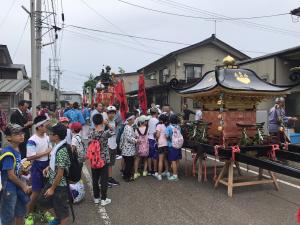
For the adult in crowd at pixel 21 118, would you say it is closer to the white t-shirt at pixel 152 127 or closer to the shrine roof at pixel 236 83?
the white t-shirt at pixel 152 127

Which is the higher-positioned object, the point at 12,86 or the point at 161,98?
the point at 12,86

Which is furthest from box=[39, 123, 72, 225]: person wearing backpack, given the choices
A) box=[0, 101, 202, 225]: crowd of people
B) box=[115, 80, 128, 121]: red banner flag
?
box=[115, 80, 128, 121]: red banner flag

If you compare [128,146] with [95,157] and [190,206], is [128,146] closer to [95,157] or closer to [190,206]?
[95,157]

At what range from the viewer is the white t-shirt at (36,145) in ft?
16.7

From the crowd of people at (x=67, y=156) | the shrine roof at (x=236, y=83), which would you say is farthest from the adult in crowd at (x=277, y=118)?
the crowd of people at (x=67, y=156)

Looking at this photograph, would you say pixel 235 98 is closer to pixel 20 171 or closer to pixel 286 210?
pixel 286 210

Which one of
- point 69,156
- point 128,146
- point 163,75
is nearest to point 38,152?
point 69,156

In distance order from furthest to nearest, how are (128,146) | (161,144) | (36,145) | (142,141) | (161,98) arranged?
1. (161,98)
2. (142,141)
3. (161,144)
4. (128,146)
5. (36,145)

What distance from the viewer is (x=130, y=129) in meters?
8.09

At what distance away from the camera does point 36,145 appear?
16.9ft

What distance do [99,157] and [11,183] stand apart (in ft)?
7.51

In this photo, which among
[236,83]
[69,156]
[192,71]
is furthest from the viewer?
[192,71]

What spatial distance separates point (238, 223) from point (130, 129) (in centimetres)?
363

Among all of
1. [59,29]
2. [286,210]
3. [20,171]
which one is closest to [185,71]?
[59,29]
